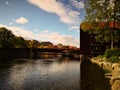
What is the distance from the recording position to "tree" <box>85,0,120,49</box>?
62.3 metres

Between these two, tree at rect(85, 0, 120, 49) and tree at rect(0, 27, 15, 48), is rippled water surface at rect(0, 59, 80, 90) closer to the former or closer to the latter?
tree at rect(85, 0, 120, 49)

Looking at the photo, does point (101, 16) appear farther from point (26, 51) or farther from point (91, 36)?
point (26, 51)

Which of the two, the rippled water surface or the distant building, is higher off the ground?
the distant building

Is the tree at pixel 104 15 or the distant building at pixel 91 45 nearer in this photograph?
the tree at pixel 104 15

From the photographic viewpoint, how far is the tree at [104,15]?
62291 mm

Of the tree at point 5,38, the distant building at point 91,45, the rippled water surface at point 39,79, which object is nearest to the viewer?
the rippled water surface at point 39,79

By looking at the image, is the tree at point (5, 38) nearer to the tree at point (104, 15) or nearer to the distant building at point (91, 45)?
the distant building at point (91, 45)

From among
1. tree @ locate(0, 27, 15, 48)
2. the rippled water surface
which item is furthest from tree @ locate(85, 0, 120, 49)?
tree @ locate(0, 27, 15, 48)

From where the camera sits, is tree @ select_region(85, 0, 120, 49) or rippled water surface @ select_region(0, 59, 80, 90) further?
tree @ select_region(85, 0, 120, 49)

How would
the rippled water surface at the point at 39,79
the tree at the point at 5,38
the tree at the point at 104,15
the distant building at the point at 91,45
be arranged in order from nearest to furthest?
the rippled water surface at the point at 39,79, the tree at the point at 104,15, the distant building at the point at 91,45, the tree at the point at 5,38

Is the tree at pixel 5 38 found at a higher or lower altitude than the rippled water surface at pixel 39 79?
higher

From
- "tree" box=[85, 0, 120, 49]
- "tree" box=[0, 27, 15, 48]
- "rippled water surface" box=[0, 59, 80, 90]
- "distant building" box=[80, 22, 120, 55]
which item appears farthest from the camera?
"tree" box=[0, 27, 15, 48]

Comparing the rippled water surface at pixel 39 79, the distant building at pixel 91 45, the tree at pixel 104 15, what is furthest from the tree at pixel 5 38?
the rippled water surface at pixel 39 79

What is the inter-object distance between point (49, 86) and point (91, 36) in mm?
68069
